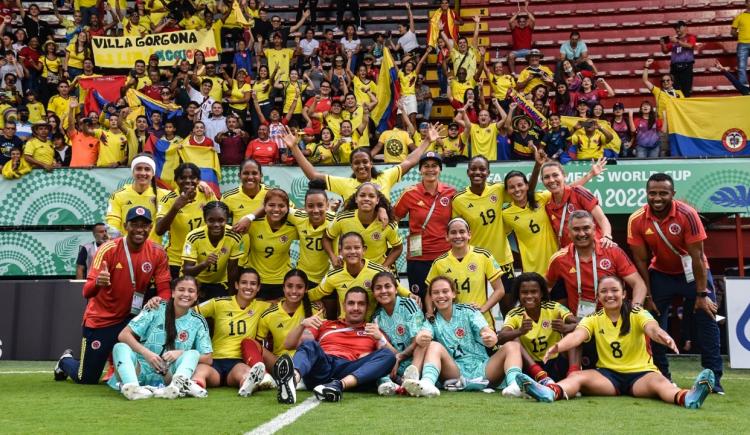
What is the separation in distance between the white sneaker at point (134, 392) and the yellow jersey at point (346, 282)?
1.99 meters

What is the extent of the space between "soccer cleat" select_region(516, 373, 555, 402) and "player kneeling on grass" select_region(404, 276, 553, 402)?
55cm

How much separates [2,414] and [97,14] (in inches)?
619

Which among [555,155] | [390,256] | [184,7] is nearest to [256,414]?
[390,256]

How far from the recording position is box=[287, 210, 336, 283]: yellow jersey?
8.80 metres

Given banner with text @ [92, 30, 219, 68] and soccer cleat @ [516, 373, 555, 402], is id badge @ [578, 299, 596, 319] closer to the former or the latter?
soccer cleat @ [516, 373, 555, 402]

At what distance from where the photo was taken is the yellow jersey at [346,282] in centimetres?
818

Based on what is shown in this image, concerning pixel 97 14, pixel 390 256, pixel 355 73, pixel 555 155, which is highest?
pixel 97 14

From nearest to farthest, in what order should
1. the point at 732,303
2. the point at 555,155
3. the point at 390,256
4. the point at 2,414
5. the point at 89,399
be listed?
the point at 2,414, the point at 89,399, the point at 390,256, the point at 732,303, the point at 555,155

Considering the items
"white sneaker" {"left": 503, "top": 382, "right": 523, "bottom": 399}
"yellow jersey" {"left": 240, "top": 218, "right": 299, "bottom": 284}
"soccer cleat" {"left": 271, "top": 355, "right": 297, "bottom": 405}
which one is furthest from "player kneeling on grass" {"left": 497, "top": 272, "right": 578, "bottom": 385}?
"yellow jersey" {"left": 240, "top": 218, "right": 299, "bottom": 284}

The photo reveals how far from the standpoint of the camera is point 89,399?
23.1 feet

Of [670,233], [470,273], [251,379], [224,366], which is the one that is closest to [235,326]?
[224,366]

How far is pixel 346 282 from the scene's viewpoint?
821cm

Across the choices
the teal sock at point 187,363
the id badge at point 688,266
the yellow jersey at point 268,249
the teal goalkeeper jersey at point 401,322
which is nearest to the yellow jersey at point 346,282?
the teal goalkeeper jersey at point 401,322

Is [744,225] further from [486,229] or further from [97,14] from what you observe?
[97,14]
